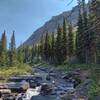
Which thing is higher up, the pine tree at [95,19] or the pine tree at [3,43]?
the pine tree at [3,43]

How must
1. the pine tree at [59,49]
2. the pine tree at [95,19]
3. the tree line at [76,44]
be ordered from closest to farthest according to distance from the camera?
the pine tree at [95,19]
the tree line at [76,44]
the pine tree at [59,49]

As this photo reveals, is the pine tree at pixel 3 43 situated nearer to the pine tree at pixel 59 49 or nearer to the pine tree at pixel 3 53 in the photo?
the pine tree at pixel 3 53

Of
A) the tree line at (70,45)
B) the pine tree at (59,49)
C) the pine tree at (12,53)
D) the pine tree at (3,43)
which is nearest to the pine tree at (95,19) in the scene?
the tree line at (70,45)

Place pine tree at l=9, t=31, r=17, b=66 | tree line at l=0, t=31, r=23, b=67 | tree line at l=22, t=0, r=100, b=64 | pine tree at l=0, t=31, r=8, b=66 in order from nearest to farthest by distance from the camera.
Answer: tree line at l=22, t=0, r=100, b=64, pine tree at l=0, t=31, r=8, b=66, tree line at l=0, t=31, r=23, b=67, pine tree at l=9, t=31, r=17, b=66

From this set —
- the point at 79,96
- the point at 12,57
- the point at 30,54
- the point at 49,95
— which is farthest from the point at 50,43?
the point at 79,96

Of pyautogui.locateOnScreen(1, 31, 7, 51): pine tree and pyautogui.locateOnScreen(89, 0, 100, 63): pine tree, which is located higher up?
pyautogui.locateOnScreen(1, 31, 7, 51): pine tree

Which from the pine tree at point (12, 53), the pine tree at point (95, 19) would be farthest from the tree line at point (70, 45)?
the pine tree at point (95, 19)

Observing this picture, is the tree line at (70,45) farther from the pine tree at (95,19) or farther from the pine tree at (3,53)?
the pine tree at (95,19)

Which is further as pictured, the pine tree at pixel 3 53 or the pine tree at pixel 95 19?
the pine tree at pixel 3 53

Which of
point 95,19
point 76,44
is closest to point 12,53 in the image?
point 76,44

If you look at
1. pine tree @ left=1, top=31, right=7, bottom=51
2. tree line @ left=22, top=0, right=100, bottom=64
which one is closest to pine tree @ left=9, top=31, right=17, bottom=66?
pine tree @ left=1, top=31, right=7, bottom=51

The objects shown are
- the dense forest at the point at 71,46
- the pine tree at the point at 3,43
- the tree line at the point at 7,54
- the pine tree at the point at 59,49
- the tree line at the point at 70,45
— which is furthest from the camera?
the pine tree at the point at 3,43

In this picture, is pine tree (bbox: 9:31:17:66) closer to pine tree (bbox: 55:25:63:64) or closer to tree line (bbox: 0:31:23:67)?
tree line (bbox: 0:31:23:67)

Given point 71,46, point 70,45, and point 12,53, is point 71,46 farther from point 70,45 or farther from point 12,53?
point 12,53
